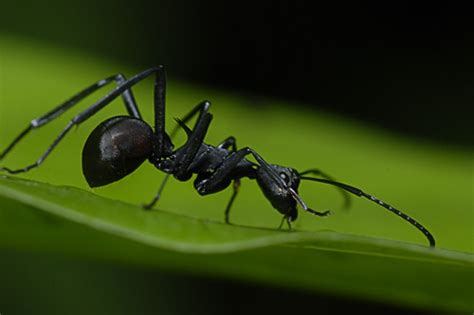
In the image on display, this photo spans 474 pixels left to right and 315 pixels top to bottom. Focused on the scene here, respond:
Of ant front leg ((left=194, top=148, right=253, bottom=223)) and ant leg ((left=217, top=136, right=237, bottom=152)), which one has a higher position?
ant leg ((left=217, top=136, right=237, bottom=152))

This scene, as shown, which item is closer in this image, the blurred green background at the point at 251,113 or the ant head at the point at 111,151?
the ant head at the point at 111,151

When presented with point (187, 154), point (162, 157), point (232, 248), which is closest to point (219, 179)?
point (187, 154)

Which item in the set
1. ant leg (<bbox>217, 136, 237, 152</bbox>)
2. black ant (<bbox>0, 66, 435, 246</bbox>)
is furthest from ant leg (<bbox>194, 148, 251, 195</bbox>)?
ant leg (<bbox>217, 136, 237, 152</bbox>)

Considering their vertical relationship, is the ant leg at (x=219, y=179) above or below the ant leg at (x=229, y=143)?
below

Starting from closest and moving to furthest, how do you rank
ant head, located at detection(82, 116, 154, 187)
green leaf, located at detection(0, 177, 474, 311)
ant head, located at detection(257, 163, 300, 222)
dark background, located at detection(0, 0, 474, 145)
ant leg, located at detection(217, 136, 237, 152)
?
1. green leaf, located at detection(0, 177, 474, 311)
2. ant head, located at detection(82, 116, 154, 187)
3. ant head, located at detection(257, 163, 300, 222)
4. ant leg, located at detection(217, 136, 237, 152)
5. dark background, located at detection(0, 0, 474, 145)

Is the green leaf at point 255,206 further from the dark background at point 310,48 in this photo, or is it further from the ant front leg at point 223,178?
the dark background at point 310,48

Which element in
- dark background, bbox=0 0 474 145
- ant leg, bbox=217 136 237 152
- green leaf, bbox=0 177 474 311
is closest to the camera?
green leaf, bbox=0 177 474 311

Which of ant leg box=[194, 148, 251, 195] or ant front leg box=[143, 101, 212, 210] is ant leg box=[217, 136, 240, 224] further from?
ant front leg box=[143, 101, 212, 210]

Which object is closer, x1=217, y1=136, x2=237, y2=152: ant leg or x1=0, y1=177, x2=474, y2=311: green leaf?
x1=0, y1=177, x2=474, y2=311: green leaf

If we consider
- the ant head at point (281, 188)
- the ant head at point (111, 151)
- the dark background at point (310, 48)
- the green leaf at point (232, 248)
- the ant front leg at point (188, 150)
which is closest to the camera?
the green leaf at point (232, 248)

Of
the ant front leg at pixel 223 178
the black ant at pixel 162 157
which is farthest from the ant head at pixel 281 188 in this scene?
the ant front leg at pixel 223 178
